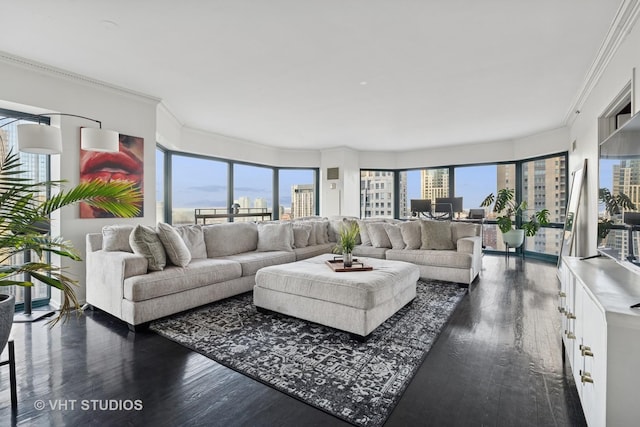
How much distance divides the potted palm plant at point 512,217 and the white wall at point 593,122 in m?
1.32

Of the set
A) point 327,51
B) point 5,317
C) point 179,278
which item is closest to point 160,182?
point 179,278

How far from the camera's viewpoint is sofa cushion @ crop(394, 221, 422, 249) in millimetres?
4707

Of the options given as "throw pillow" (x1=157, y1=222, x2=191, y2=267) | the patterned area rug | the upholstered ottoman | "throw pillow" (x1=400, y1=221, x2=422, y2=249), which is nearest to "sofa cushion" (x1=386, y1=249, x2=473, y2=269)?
"throw pillow" (x1=400, y1=221, x2=422, y2=249)

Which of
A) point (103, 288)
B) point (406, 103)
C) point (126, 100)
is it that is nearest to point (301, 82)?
point (406, 103)

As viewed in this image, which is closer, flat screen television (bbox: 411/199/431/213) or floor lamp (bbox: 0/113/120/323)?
floor lamp (bbox: 0/113/120/323)

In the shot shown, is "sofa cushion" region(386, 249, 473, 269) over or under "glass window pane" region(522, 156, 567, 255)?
under

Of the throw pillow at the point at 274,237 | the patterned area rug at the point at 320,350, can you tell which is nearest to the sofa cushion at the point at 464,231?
the patterned area rug at the point at 320,350

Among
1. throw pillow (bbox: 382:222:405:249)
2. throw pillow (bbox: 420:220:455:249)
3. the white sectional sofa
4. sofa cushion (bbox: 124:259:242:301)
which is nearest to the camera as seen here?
sofa cushion (bbox: 124:259:242:301)

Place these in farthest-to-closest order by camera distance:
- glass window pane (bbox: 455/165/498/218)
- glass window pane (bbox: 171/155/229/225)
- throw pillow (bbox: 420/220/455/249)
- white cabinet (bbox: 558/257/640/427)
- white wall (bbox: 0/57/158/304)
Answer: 1. glass window pane (bbox: 455/165/498/218)
2. glass window pane (bbox: 171/155/229/225)
3. throw pillow (bbox: 420/220/455/249)
4. white wall (bbox: 0/57/158/304)
5. white cabinet (bbox: 558/257/640/427)

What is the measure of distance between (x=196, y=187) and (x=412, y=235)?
415 cm

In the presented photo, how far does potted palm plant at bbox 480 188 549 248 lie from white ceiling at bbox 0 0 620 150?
1.95m

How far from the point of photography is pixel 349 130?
592cm

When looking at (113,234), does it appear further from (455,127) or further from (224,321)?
(455,127)

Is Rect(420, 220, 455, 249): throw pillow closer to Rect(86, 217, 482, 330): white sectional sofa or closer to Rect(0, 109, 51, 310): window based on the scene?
Rect(86, 217, 482, 330): white sectional sofa
